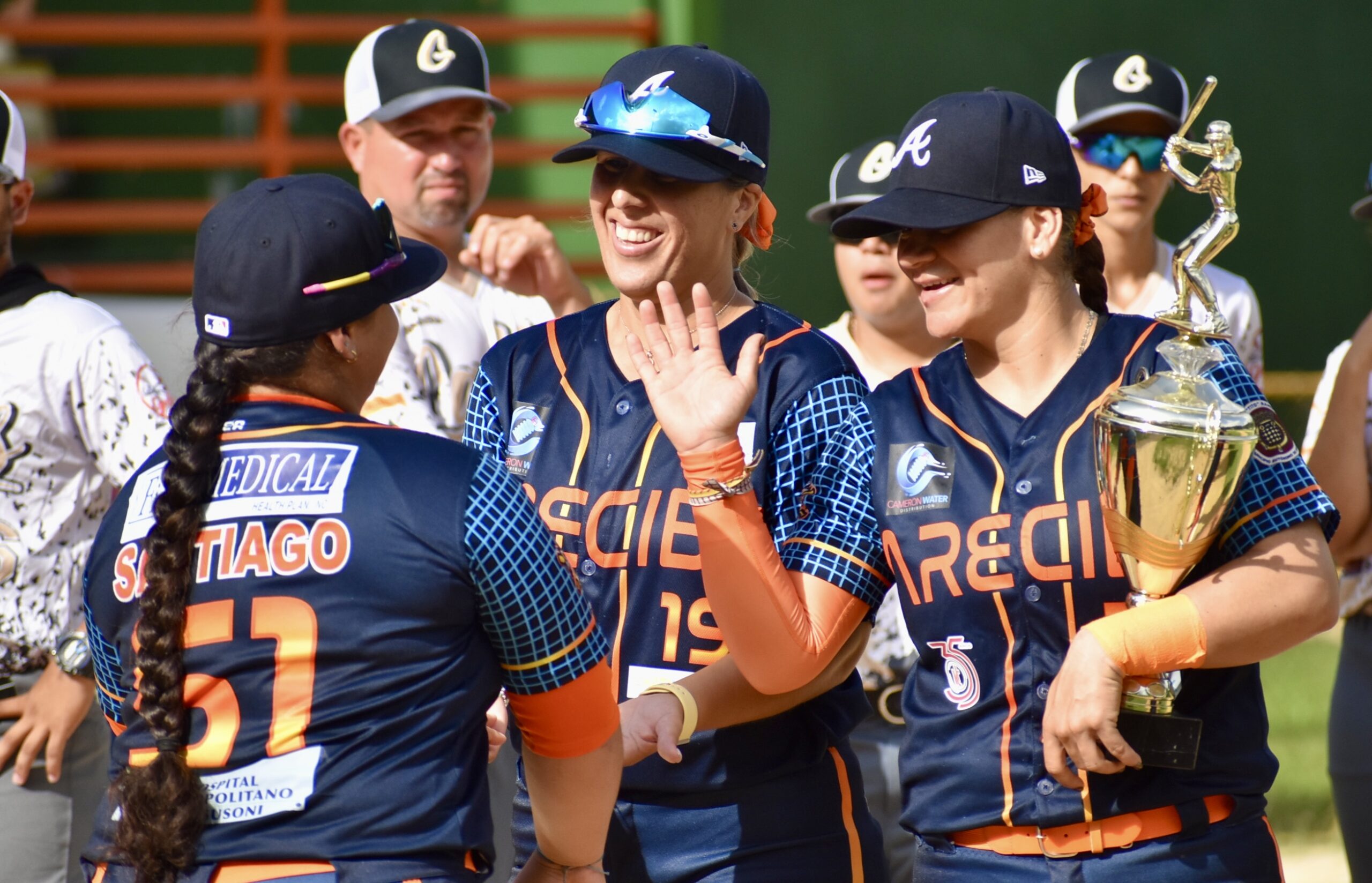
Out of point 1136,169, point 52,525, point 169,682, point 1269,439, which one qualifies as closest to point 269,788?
point 169,682

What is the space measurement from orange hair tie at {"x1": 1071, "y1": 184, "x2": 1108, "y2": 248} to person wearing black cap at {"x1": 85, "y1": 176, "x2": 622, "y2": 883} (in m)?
1.02

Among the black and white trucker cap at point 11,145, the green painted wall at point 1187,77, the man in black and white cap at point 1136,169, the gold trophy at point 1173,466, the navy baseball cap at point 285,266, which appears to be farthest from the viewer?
the green painted wall at point 1187,77

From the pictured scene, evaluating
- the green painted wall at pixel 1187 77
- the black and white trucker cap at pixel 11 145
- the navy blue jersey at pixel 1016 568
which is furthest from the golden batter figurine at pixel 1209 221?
the green painted wall at pixel 1187 77

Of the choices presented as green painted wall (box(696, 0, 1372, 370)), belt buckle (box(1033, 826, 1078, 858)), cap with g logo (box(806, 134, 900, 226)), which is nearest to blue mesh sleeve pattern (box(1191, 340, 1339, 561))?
belt buckle (box(1033, 826, 1078, 858))

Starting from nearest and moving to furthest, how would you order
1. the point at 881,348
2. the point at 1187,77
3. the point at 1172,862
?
the point at 1172,862
the point at 881,348
the point at 1187,77

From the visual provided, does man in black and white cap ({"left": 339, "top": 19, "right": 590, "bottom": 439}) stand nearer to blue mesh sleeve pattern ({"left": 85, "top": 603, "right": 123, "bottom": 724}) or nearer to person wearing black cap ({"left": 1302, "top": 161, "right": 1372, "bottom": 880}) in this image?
blue mesh sleeve pattern ({"left": 85, "top": 603, "right": 123, "bottom": 724})

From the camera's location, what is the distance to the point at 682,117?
2.17 m

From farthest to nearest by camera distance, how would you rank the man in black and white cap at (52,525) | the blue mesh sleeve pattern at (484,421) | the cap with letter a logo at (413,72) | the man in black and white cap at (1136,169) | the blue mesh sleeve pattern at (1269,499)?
the man in black and white cap at (1136,169) < the cap with letter a logo at (413,72) < the man in black and white cap at (52,525) < the blue mesh sleeve pattern at (484,421) < the blue mesh sleeve pattern at (1269,499)

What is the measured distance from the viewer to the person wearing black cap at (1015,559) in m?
1.97

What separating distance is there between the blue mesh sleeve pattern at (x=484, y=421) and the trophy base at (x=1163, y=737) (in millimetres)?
1084

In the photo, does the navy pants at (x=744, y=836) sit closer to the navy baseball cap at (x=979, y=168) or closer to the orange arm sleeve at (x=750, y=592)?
the orange arm sleeve at (x=750, y=592)

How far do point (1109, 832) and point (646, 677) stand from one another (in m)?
0.72

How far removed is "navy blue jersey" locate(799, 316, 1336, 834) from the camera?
6.62 feet

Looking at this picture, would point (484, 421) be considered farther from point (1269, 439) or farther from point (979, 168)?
point (1269, 439)
